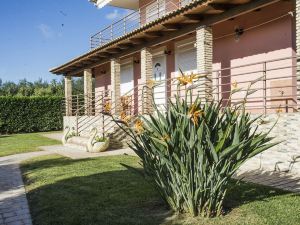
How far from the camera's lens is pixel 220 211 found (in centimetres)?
475

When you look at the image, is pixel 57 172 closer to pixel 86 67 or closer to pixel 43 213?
pixel 43 213

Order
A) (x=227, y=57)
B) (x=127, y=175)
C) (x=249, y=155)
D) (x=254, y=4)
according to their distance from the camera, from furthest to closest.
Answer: (x=227, y=57) < (x=254, y=4) < (x=127, y=175) < (x=249, y=155)

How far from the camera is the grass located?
471 centimetres

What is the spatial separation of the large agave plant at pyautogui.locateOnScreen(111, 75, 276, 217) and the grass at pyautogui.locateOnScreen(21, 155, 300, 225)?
300 millimetres

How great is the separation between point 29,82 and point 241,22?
75703mm

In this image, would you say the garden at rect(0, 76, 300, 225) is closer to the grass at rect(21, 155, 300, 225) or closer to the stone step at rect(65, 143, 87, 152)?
the grass at rect(21, 155, 300, 225)

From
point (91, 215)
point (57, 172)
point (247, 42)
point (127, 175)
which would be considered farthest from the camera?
point (247, 42)

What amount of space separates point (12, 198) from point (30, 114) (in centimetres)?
2111

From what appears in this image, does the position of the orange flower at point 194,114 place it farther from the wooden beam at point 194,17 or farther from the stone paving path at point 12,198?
the wooden beam at point 194,17

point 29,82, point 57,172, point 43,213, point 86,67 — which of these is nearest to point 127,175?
point 57,172

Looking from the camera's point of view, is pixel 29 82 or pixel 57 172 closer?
pixel 57 172

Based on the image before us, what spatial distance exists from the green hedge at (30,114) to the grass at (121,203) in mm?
18954

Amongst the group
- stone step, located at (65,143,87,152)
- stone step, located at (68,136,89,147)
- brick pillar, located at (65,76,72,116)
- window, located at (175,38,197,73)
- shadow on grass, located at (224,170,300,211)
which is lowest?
shadow on grass, located at (224,170,300,211)

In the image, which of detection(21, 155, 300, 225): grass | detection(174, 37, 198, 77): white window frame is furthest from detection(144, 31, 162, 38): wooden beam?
detection(21, 155, 300, 225): grass
